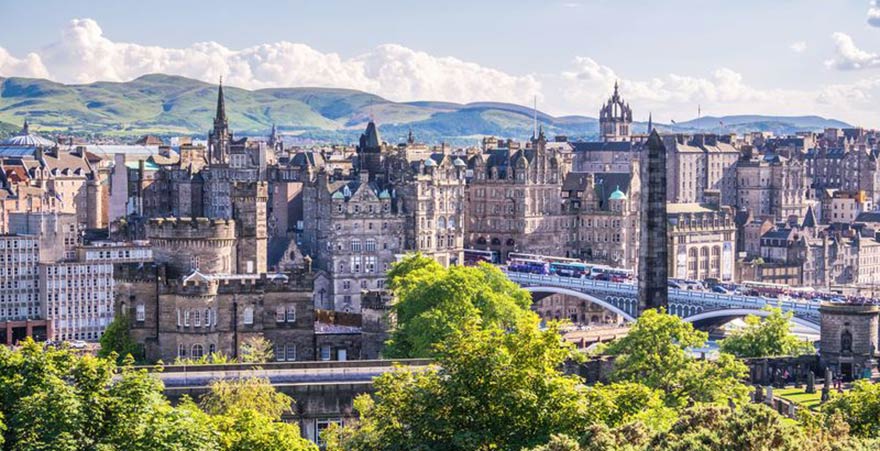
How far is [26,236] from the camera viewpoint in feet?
499

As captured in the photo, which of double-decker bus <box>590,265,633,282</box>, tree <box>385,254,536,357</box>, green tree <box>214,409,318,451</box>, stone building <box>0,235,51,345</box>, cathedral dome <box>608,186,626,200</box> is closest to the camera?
green tree <box>214,409,318,451</box>

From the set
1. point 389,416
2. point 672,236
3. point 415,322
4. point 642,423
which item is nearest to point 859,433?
point 642,423

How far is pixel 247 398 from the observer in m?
69.2

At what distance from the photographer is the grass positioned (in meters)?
95.8

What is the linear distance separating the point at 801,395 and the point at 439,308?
21.6 metres

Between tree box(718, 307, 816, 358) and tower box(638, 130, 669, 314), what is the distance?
23.0 ft

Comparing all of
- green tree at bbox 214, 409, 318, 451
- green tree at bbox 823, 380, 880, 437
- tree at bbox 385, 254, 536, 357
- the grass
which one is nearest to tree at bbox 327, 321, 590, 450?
green tree at bbox 214, 409, 318, 451

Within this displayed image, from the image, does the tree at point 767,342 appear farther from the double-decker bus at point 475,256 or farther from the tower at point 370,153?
the tower at point 370,153

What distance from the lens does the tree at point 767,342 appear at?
116m

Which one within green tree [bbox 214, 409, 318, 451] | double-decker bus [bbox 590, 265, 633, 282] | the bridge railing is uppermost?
green tree [bbox 214, 409, 318, 451]

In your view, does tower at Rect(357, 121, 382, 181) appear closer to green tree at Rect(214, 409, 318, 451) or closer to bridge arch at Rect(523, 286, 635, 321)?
bridge arch at Rect(523, 286, 635, 321)

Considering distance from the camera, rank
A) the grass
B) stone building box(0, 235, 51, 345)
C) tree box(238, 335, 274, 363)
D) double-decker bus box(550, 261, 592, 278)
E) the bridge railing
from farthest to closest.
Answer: double-decker bus box(550, 261, 592, 278) < stone building box(0, 235, 51, 345) < the bridge railing < the grass < tree box(238, 335, 274, 363)

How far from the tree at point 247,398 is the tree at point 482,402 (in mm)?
9066

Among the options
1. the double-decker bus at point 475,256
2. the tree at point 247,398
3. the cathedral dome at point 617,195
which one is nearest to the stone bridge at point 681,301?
the double-decker bus at point 475,256
